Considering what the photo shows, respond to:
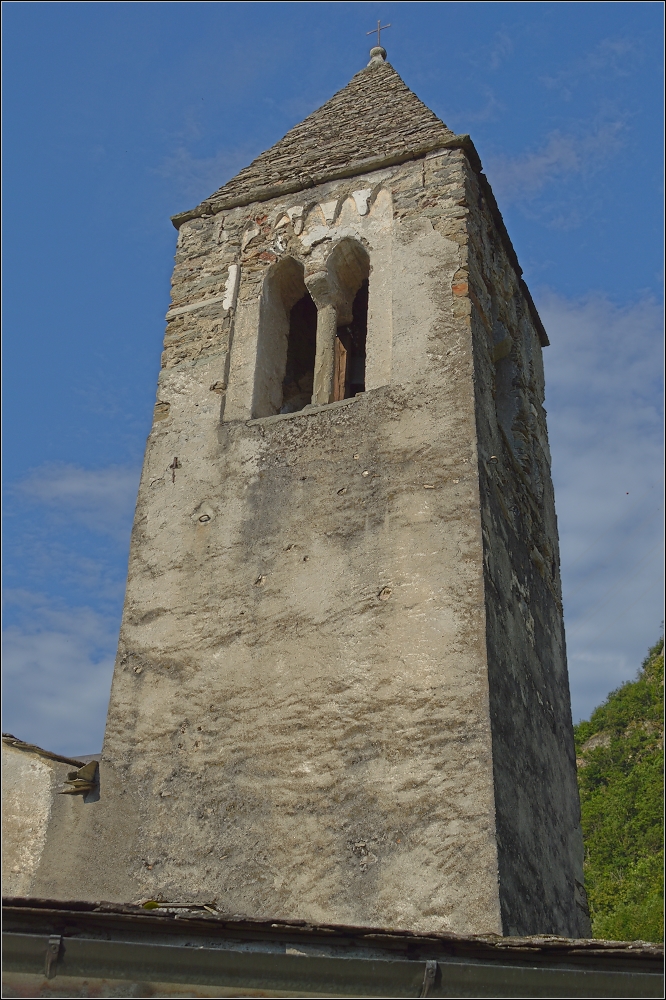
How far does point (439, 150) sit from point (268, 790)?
17.4 feet

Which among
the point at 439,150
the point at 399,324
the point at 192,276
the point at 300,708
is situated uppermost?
the point at 439,150

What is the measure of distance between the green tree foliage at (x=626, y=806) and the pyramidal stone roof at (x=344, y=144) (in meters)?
12.5

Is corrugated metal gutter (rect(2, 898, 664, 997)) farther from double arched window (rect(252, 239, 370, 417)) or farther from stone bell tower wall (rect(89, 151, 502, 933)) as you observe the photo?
double arched window (rect(252, 239, 370, 417))

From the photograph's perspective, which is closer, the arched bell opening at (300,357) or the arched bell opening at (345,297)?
the arched bell opening at (345,297)

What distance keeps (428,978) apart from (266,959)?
605mm

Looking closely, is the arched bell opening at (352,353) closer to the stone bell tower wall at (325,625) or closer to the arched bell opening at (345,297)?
the arched bell opening at (345,297)

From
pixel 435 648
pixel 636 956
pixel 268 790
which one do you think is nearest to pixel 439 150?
pixel 435 648

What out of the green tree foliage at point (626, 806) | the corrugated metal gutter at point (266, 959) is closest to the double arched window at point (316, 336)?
the corrugated metal gutter at point (266, 959)

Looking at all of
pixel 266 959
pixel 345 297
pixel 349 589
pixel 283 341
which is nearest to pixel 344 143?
pixel 345 297

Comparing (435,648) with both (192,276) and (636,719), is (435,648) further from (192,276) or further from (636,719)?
(636,719)

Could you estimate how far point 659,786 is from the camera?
70.8 feet

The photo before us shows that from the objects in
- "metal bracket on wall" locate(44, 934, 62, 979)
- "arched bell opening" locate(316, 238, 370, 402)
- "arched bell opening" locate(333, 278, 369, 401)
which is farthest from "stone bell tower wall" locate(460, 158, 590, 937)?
"metal bracket on wall" locate(44, 934, 62, 979)

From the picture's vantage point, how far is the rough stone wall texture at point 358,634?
17.5ft

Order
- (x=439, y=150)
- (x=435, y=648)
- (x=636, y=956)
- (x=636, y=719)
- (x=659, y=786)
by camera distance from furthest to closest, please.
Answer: (x=636, y=719) < (x=659, y=786) < (x=439, y=150) < (x=435, y=648) < (x=636, y=956)
